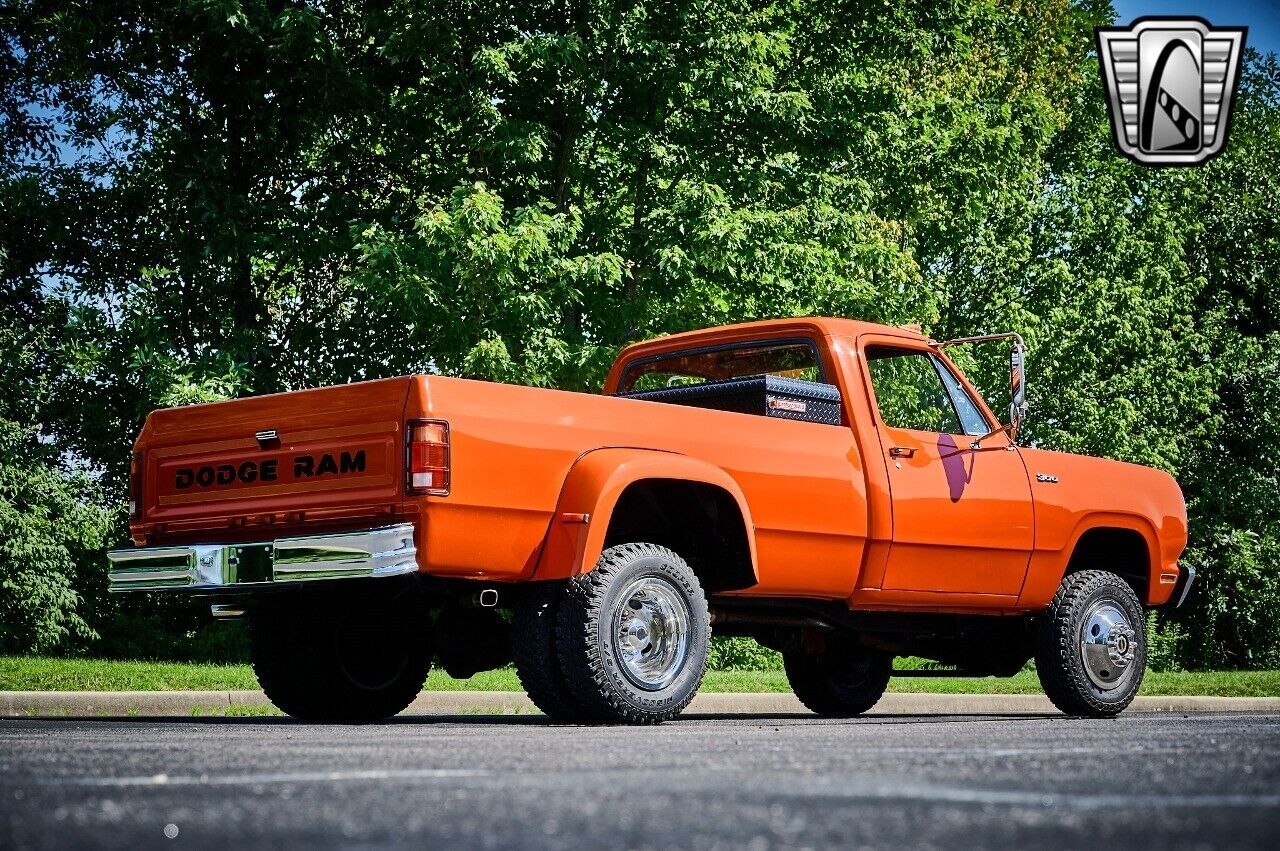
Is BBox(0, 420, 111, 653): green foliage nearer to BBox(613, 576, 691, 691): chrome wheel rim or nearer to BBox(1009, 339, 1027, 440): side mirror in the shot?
BBox(613, 576, 691, 691): chrome wheel rim

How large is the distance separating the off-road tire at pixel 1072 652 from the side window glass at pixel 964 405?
120 cm

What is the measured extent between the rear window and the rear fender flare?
2.16 m

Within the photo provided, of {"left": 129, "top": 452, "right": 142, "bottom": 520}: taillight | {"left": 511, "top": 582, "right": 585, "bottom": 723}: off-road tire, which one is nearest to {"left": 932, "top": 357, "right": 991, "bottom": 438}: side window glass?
{"left": 511, "top": 582, "right": 585, "bottom": 723}: off-road tire

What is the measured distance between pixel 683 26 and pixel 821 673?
9.10 metres

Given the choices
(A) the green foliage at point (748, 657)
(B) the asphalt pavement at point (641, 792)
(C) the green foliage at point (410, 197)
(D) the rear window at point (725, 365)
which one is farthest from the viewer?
(A) the green foliage at point (748, 657)

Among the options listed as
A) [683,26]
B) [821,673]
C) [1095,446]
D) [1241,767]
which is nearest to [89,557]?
[683,26]

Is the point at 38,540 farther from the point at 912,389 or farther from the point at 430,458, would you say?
the point at 430,458

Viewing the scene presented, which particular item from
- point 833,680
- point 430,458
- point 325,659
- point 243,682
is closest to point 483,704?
point 243,682

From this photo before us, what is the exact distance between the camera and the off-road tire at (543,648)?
317 inches

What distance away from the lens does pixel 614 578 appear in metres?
8.02

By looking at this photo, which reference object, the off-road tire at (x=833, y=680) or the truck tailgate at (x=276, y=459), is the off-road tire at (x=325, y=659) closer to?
the truck tailgate at (x=276, y=459)

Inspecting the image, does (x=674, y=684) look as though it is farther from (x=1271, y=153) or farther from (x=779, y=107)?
(x=1271, y=153)

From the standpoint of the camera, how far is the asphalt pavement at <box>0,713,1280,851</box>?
11.5ft

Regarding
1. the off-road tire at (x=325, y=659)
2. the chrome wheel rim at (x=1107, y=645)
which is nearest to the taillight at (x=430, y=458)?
the off-road tire at (x=325, y=659)
